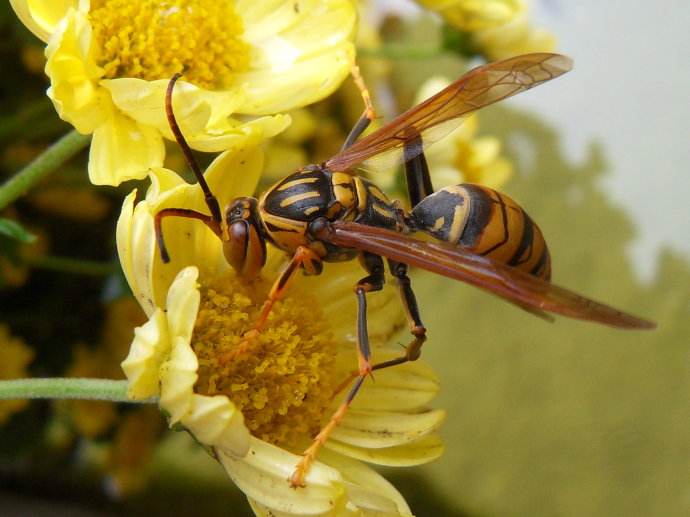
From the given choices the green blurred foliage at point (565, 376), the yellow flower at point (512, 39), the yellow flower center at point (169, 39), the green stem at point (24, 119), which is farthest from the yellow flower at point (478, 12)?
the green blurred foliage at point (565, 376)

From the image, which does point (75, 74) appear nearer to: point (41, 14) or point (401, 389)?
point (41, 14)

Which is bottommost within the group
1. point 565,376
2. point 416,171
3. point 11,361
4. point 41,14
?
point 565,376

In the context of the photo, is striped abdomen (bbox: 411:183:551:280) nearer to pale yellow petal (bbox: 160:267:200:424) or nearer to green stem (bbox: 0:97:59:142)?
pale yellow petal (bbox: 160:267:200:424)

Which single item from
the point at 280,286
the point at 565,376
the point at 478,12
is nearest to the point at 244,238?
the point at 280,286

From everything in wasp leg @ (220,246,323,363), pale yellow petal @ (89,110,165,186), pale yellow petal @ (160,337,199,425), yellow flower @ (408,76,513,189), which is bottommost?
yellow flower @ (408,76,513,189)

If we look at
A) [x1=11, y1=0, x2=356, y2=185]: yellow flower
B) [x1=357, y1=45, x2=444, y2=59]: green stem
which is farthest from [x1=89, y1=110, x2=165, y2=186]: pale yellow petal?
[x1=357, y1=45, x2=444, y2=59]: green stem

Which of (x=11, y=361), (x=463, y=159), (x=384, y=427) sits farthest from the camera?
(x=463, y=159)
